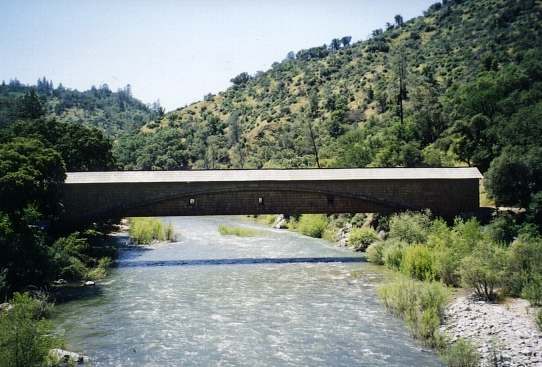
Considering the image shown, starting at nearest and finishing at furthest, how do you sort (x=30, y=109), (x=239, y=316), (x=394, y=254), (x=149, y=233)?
(x=239, y=316), (x=394, y=254), (x=149, y=233), (x=30, y=109)

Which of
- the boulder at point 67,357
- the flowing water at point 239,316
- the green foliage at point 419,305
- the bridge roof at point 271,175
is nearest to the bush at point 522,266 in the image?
the green foliage at point 419,305

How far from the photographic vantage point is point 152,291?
2417cm

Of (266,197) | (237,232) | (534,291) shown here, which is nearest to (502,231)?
(534,291)

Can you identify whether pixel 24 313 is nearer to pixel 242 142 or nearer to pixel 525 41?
pixel 525 41

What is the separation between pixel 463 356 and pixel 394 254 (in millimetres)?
14169

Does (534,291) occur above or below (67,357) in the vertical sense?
above

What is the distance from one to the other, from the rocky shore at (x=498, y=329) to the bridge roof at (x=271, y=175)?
15.1 meters

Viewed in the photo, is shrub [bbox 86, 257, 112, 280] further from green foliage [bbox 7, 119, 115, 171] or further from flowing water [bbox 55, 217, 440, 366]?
green foliage [bbox 7, 119, 115, 171]

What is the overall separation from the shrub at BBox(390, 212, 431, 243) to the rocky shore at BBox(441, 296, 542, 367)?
9570 mm

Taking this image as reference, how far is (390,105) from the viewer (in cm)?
7506

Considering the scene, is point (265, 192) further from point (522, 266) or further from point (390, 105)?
point (390, 105)

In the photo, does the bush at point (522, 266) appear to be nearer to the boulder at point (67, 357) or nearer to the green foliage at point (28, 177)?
the boulder at point (67, 357)

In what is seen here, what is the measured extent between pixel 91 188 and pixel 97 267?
623 centimetres

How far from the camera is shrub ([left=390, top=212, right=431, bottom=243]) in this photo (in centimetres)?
2934
